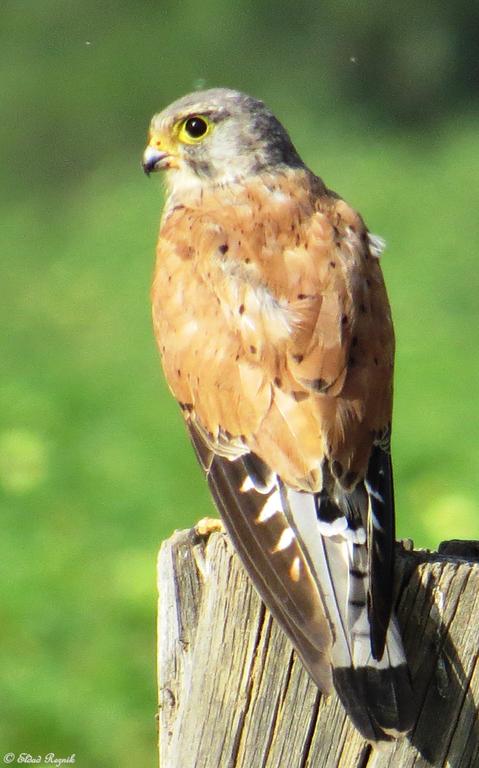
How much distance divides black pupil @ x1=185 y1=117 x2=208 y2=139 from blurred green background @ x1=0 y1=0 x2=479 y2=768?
2.11 meters

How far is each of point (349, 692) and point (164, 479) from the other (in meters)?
3.93

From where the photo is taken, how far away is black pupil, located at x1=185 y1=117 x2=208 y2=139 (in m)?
4.68

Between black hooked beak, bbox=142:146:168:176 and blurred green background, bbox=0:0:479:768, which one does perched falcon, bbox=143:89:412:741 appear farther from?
blurred green background, bbox=0:0:479:768

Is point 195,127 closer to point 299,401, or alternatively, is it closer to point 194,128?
point 194,128

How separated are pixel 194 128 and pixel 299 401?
1.56 metres

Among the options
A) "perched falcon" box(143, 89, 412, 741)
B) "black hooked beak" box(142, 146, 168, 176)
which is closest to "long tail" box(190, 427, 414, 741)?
"perched falcon" box(143, 89, 412, 741)

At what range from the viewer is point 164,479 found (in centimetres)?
676

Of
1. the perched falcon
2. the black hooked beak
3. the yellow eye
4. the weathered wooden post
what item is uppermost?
the yellow eye

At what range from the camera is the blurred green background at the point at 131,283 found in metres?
5.72

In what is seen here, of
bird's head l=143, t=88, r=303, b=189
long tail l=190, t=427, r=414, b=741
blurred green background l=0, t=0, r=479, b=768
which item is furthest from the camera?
blurred green background l=0, t=0, r=479, b=768

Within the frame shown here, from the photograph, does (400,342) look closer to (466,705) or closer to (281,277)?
(281,277)

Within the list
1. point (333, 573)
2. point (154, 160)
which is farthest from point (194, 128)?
point (333, 573)

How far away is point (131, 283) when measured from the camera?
9281 mm

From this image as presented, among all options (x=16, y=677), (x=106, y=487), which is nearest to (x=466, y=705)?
(x=16, y=677)
